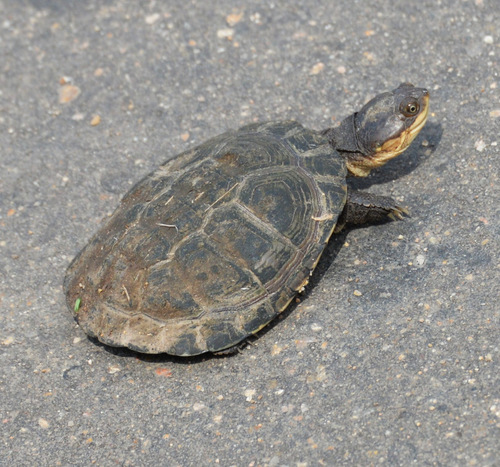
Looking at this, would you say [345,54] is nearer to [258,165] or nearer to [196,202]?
[258,165]

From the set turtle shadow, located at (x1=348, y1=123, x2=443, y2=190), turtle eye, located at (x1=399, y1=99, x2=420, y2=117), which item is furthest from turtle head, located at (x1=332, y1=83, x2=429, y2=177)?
turtle shadow, located at (x1=348, y1=123, x2=443, y2=190)

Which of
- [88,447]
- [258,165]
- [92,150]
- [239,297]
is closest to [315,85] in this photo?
[258,165]

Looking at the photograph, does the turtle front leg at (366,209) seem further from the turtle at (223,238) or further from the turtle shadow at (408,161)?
the turtle shadow at (408,161)

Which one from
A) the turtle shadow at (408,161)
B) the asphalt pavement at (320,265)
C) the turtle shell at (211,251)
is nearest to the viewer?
the asphalt pavement at (320,265)

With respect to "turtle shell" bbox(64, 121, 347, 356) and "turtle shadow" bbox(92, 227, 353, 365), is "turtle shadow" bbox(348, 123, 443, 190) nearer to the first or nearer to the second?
"turtle shell" bbox(64, 121, 347, 356)

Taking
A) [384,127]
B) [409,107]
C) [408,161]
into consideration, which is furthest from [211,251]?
[408,161]

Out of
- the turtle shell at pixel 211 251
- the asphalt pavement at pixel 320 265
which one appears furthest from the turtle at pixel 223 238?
the asphalt pavement at pixel 320 265
